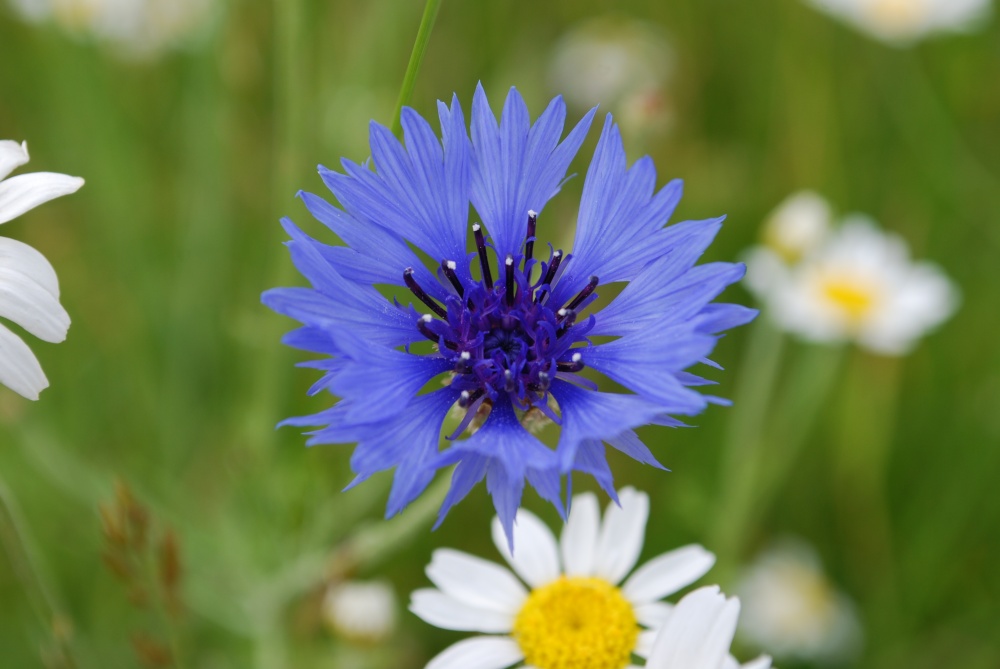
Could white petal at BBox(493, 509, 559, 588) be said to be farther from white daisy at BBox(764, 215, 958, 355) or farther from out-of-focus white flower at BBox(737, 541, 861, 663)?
out-of-focus white flower at BBox(737, 541, 861, 663)

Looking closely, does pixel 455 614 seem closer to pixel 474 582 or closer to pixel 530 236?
pixel 474 582

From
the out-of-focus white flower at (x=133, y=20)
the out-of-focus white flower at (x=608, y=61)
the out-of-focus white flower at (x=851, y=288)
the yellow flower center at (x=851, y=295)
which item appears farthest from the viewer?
the out-of-focus white flower at (x=608, y=61)

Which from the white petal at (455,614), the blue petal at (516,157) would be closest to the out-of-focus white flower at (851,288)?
the blue petal at (516,157)

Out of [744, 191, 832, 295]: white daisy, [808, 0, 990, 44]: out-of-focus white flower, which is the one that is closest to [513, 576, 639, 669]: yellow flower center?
[744, 191, 832, 295]: white daisy

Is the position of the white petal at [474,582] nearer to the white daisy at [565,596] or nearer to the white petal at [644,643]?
the white daisy at [565,596]

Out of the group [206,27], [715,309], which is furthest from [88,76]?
[715,309]
